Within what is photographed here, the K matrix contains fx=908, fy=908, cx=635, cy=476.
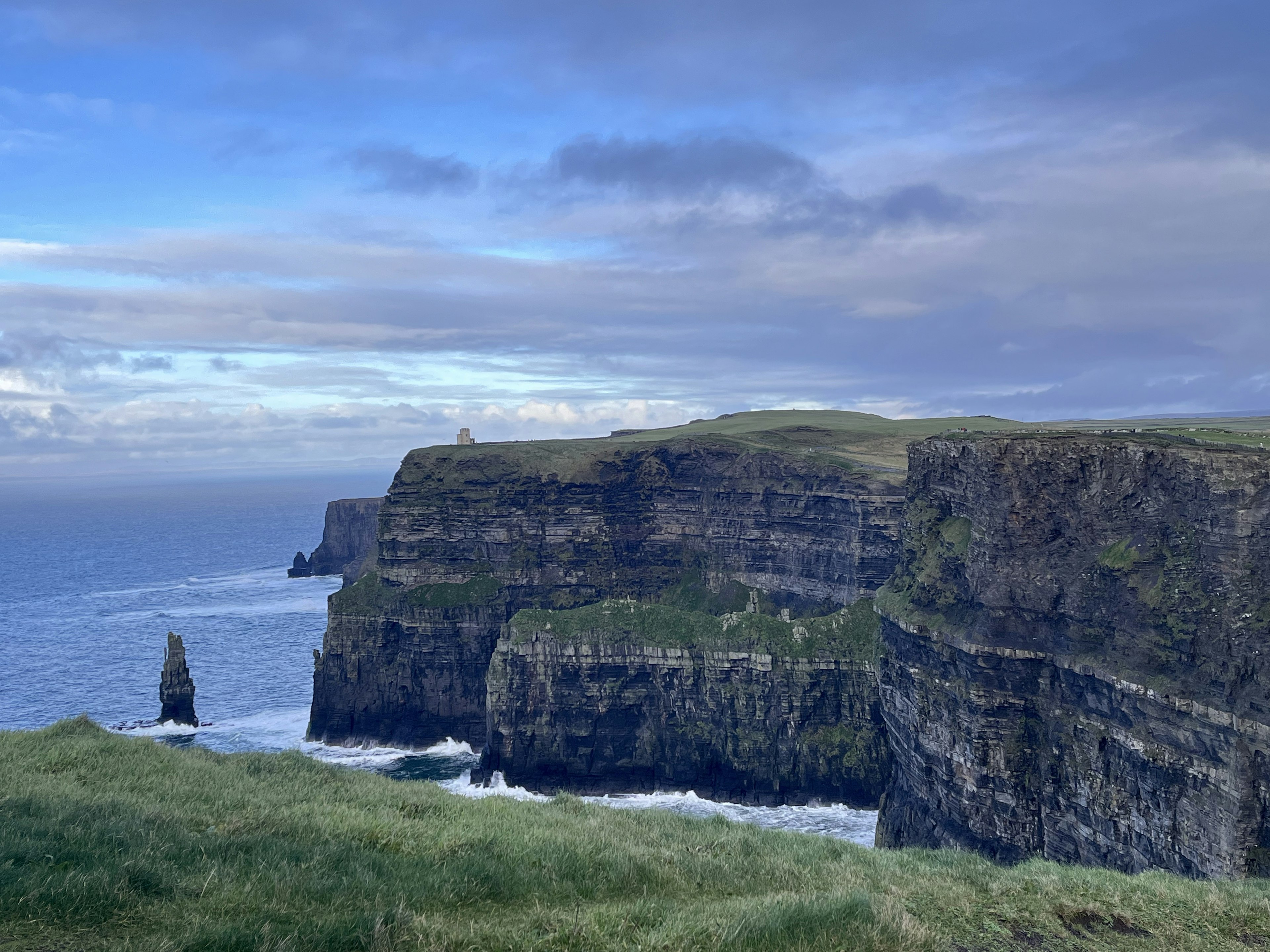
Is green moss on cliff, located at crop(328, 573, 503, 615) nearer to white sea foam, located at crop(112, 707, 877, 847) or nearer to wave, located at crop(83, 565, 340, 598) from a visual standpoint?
white sea foam, located at crop(112, 707, 877, 847)

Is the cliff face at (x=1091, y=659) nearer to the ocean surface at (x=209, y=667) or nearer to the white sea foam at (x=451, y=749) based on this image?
the ocean surface at (x=209, y=667)

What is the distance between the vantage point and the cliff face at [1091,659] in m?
30.3

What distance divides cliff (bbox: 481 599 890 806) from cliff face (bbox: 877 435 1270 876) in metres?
15.3

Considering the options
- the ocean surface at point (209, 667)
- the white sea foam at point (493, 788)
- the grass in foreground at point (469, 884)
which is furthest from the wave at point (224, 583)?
the grass in foreground at point (469, 884)

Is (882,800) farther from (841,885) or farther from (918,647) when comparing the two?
(841,885)

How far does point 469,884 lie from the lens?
49.1 ft

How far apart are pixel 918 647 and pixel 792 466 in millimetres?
36024

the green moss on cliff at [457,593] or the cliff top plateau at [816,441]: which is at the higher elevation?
the cliff top plateau at [816,441]

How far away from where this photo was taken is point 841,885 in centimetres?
1703

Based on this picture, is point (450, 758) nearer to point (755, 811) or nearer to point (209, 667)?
point (755, 811)

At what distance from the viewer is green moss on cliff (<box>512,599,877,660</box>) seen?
64938 millimetres

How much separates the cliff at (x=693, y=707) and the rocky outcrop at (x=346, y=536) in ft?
288

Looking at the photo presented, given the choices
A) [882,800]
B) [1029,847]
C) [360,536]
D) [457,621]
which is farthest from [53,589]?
[1029,847]

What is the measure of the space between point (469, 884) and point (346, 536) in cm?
15314
